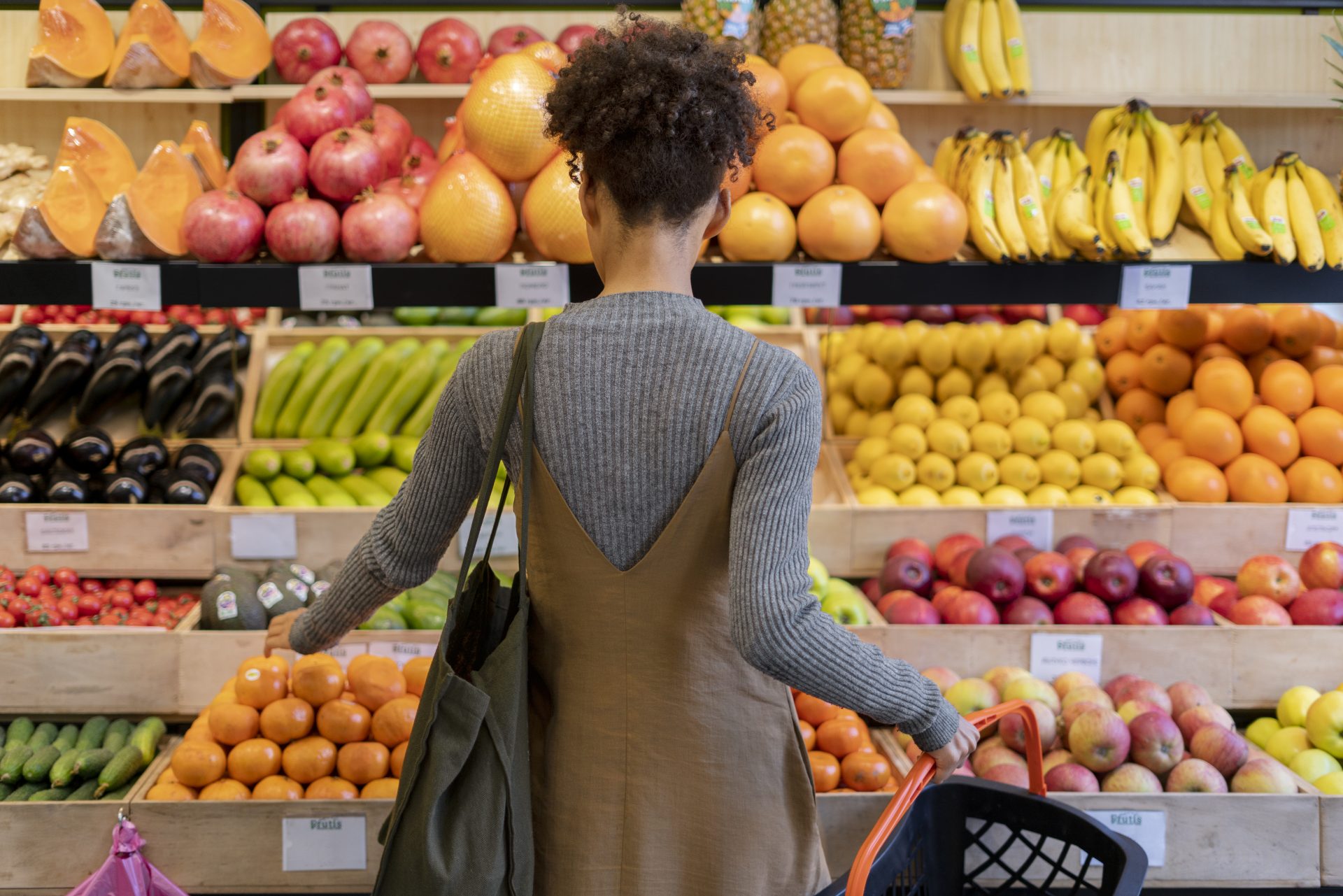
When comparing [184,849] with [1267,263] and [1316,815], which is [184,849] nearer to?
[1316,815]

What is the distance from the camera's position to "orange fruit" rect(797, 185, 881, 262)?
2289mm

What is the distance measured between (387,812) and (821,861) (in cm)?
93

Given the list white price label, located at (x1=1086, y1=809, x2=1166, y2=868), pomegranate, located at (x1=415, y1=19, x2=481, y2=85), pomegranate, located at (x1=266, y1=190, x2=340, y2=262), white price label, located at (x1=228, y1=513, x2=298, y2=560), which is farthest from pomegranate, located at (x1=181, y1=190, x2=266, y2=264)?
white price label, located at (x1=1086, y1=809, x2=1166, y2=868)

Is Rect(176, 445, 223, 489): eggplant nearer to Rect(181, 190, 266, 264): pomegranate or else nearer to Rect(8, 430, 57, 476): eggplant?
Rect(8, 430, 57, 476): eggplant

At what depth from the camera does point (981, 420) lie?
2.94 m

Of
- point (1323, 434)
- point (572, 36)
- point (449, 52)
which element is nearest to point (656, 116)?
point (572, 36)

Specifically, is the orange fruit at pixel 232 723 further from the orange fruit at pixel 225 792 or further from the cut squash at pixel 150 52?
the cut squash at pixel 150 52

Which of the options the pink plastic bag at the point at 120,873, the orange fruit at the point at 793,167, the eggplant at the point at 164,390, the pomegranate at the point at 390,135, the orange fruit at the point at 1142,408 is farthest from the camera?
the orange fruit at the point at 1142,408

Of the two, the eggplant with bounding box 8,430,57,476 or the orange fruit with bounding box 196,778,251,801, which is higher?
the eggplant with bounding box 8,430,57,476

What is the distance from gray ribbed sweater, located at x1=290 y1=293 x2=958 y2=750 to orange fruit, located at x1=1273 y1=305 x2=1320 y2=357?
2.23 meters

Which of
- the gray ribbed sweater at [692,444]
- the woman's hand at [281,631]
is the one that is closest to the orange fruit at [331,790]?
the woman's hand at [281,631]

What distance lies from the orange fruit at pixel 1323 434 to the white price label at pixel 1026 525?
2.31ft

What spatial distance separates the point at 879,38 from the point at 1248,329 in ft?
4.12

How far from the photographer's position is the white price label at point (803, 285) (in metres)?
2.23
